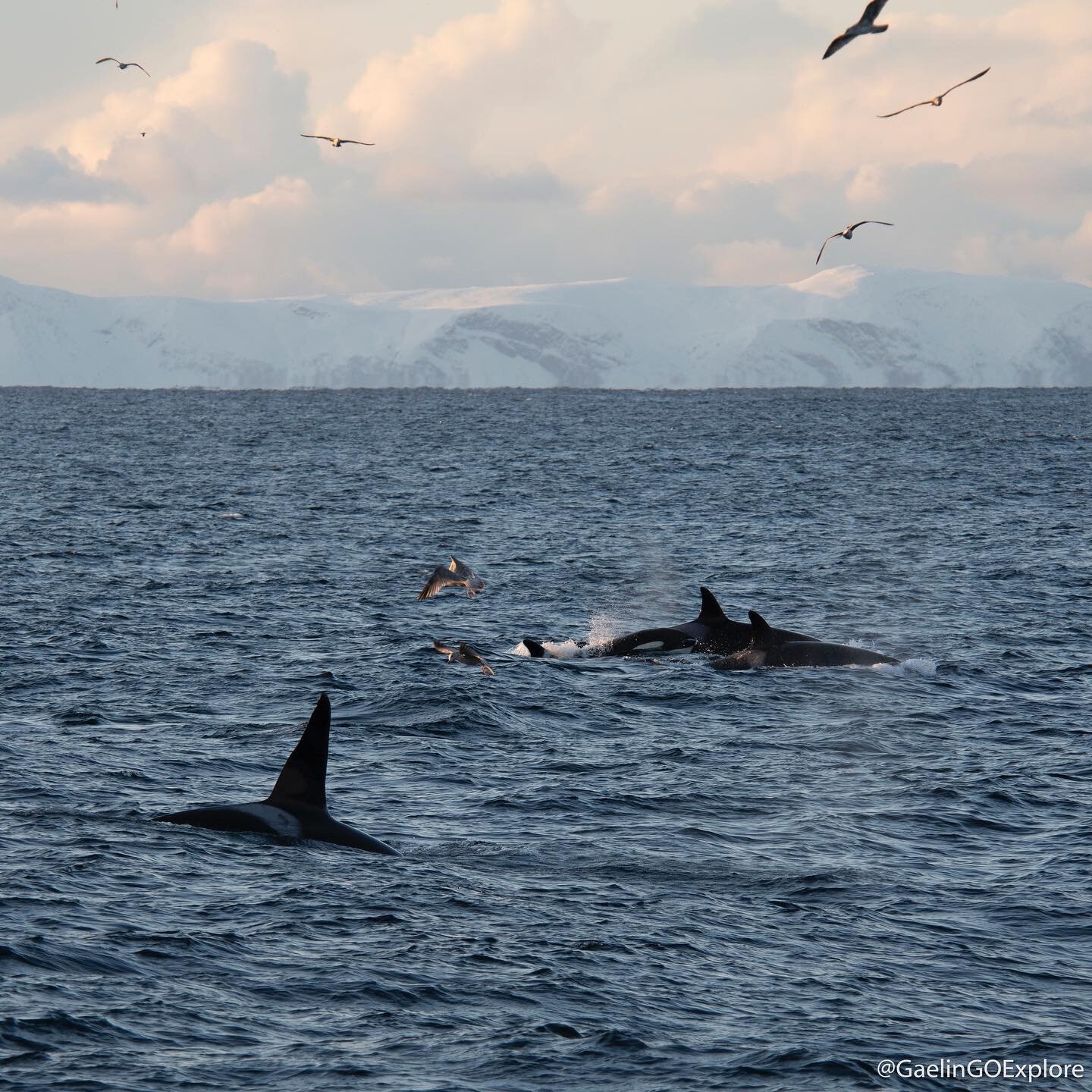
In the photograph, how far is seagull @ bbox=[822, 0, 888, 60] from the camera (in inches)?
651

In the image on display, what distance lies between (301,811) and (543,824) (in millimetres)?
3432

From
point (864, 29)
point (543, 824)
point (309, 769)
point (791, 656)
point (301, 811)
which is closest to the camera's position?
point (864, 29)

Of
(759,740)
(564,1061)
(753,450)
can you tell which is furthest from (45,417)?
(564,1061)

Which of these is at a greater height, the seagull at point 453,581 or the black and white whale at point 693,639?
the seagull at point 453,581

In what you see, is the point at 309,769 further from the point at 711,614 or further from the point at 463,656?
the point at 711,614

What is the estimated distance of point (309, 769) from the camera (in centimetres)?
2112

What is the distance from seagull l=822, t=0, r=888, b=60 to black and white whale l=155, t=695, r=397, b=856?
10.2m

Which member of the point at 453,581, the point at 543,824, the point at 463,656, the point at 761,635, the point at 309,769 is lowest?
the point at 543,824

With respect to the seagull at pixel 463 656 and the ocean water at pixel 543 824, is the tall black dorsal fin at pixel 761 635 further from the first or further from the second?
the seagull at pixel 463 656

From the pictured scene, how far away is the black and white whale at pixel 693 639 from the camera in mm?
35438

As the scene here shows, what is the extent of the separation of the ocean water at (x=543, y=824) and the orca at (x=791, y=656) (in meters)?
0.80

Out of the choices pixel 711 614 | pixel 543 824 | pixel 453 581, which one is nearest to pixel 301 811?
pixel 543 824

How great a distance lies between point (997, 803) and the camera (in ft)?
78.6

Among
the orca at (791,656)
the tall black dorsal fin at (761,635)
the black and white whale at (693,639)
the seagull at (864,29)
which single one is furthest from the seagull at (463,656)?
the seagull at (864,29)
